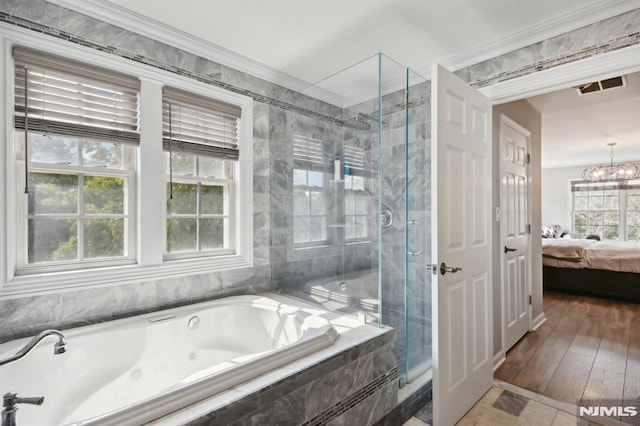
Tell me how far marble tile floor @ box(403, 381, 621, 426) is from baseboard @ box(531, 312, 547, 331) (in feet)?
4.56

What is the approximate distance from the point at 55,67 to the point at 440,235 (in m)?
2.37

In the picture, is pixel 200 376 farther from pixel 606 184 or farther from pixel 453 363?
pixel 606 184

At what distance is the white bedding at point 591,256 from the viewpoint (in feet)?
14.2

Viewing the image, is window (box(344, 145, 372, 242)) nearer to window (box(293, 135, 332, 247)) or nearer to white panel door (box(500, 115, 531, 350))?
window (box(293, 135, 332, 247))

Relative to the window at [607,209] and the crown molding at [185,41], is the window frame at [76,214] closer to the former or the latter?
the crown molding at [185,41]

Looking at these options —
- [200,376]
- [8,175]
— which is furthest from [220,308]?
[8,175]

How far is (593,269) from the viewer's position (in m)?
4.59

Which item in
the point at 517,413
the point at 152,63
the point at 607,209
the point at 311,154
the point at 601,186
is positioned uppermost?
the point at 152,63

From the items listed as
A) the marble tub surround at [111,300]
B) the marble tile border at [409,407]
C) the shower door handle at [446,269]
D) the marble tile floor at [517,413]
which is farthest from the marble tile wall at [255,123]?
the marble tile floor at [517,413]

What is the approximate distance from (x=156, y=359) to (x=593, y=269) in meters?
5.47

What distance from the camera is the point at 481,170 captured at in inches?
86.7

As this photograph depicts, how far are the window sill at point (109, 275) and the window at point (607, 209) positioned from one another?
28.8ft

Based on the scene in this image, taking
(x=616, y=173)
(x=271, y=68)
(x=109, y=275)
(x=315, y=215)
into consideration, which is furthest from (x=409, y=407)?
(x=616, y=173)

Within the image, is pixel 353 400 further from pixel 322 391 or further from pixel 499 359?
pixel 499 359
